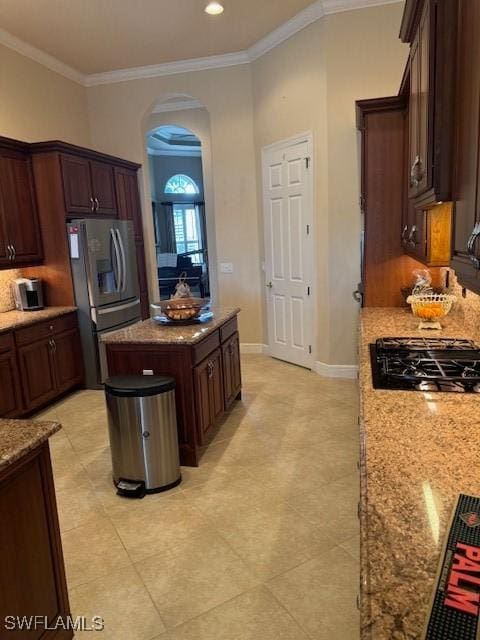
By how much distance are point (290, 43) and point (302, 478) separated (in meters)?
4.29

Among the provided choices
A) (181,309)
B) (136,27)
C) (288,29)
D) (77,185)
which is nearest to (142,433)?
(181,309)

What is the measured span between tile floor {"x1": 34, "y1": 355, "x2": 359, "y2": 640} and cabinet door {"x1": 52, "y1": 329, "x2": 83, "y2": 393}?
2.66 ft

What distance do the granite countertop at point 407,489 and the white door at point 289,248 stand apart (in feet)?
10.5

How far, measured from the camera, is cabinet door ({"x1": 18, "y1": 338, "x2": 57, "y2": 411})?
396cm

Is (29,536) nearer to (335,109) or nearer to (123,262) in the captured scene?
(123,262)

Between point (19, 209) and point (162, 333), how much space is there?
2302 mm

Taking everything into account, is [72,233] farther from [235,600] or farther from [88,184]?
[235,600]

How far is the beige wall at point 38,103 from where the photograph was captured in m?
4.55

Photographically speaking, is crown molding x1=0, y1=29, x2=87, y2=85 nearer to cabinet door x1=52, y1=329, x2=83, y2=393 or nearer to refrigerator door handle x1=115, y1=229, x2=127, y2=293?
refrigerator door handle x1=115, y1=229, x2=127, y2=293

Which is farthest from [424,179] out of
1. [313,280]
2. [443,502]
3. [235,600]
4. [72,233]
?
[72,233]

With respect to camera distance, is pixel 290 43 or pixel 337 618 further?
pixel 290 43

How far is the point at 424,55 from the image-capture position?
170 centimetres

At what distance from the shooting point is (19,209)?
14.3 feet

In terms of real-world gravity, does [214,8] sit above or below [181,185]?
above
